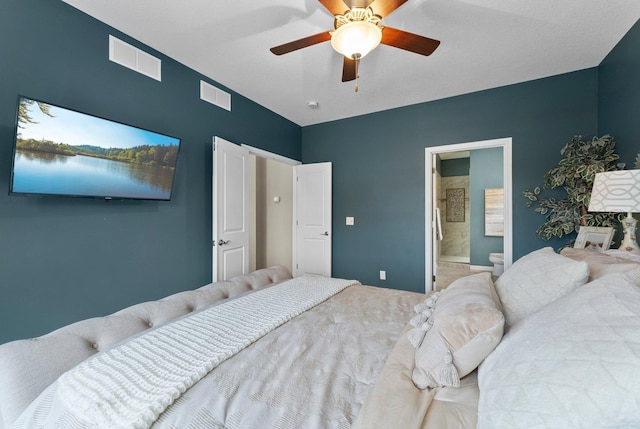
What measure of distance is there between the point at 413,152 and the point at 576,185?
1.75 meters

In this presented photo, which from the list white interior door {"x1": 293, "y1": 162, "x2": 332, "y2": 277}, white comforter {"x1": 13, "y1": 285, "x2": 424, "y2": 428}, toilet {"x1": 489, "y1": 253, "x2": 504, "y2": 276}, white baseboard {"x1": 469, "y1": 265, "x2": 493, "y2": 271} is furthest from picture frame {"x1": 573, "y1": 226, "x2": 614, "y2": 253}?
white baseboard {"x1": 469, "y1": 265, "x2": 493, "y2": 271}

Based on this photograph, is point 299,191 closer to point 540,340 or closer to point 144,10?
point 144,10

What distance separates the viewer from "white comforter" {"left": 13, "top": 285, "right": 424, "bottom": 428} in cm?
80

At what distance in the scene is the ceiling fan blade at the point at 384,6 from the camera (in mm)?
1512

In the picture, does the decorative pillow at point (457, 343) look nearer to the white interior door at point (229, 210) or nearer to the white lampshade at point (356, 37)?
the white lampshade at point (356, 37)

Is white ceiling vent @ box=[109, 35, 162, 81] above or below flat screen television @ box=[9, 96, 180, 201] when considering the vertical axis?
above

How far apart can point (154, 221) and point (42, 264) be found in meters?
0.81

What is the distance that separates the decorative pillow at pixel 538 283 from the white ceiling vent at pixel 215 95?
3.19 metres

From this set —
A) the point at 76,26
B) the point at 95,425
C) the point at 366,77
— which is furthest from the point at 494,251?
the point at 76,26

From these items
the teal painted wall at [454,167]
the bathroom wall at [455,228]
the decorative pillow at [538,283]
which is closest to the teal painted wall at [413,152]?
the decorative pillow at [538,283]

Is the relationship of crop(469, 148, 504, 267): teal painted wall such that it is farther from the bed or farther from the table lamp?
the bed

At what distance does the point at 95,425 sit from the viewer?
2.50 ft

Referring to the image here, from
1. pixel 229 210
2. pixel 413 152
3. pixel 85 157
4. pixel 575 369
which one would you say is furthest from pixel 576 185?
pixel 85 157

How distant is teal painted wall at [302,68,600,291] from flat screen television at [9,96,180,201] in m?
2.52
